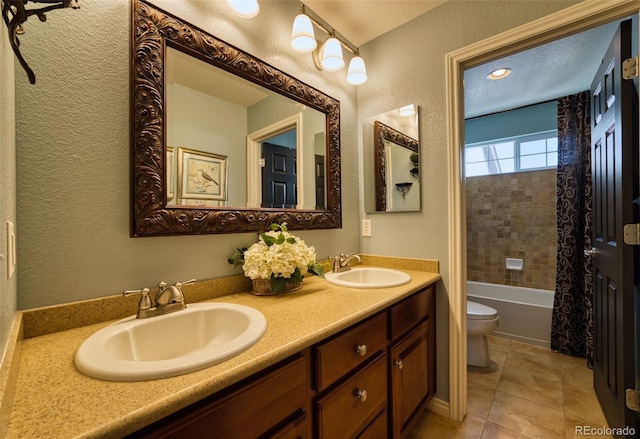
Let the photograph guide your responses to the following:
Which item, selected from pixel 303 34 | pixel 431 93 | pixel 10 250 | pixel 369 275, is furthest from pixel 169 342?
pixel 431 93

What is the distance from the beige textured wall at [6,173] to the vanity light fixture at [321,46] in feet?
3.49

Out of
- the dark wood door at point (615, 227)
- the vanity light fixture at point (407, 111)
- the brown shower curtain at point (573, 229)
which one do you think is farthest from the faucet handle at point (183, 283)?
the brown shower curtain at point (573, 229)

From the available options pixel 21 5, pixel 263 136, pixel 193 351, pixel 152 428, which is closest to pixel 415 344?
pixel 193 351

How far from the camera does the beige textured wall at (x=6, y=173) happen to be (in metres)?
0.53

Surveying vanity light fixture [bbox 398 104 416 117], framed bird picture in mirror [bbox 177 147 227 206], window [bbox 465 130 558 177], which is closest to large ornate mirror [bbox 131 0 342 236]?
framed bird picture in mirror [bbox 177 147 227 206]

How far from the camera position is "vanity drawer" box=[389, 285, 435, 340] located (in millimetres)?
1194

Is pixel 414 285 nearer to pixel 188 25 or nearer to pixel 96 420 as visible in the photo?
pixel 96 420

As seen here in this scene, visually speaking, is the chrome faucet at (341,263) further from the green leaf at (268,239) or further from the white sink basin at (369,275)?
the green leaf at (268,239)

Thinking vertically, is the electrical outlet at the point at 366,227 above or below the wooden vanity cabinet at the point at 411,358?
above

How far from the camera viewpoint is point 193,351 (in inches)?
36.2

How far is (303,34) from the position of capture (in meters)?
1.33

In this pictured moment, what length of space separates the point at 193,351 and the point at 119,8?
119cm

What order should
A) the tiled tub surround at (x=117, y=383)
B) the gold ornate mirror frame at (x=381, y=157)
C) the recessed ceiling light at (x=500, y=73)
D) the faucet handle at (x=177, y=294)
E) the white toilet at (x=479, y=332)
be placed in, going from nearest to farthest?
the tiled tub surround at (x=117, y=383) < the faucet handle at (x=177, y=294) < the gold ornate mirror frame at (x=381, y=157) < the white toilet at (x=479, y=332) < the recessed ceiling light at (x=500, y=73)

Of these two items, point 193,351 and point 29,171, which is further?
point 193,351
